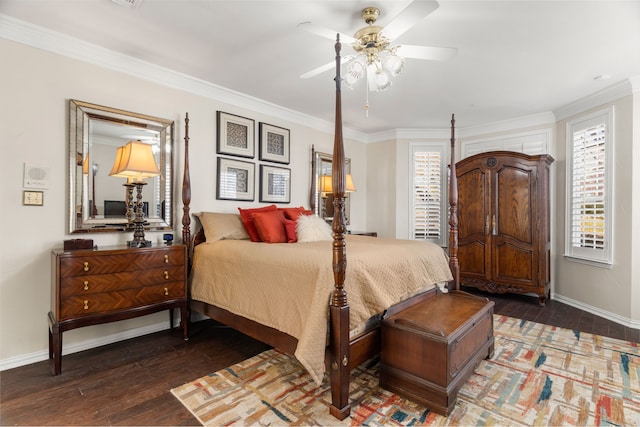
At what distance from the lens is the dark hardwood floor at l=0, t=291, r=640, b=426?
185cm

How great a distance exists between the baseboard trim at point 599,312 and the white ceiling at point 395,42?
8.43ft

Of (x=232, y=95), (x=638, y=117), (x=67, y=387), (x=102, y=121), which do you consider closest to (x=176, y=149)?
(x=102, y=121)

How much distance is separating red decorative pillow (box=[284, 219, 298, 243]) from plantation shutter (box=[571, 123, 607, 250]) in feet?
11.8

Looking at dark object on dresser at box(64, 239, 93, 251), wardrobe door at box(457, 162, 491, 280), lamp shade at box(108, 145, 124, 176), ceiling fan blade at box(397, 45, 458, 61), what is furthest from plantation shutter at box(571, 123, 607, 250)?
dark object on dresser at box(64, 239, 93, 251)

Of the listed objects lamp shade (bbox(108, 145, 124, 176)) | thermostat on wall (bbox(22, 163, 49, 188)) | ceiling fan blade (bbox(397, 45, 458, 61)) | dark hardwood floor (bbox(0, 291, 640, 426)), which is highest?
ceiling fan blade (bbox(397, 45, 458, 61))

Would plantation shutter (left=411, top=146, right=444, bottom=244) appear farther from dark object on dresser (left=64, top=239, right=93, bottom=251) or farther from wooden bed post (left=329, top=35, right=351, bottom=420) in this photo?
dark object on dresser (left=64, top=239, right=93, bottom=251)

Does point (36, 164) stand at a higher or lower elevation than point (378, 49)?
lower

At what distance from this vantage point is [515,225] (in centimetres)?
430

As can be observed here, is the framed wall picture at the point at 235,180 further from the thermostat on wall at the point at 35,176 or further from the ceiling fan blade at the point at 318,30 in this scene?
the ceiling fan blade at the point at 318,30

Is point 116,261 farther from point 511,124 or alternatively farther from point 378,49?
point 511,124

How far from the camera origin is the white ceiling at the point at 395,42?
2221mm

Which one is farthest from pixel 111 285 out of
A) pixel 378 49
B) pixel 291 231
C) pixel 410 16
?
pixel 410 16

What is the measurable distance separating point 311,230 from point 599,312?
140 inches

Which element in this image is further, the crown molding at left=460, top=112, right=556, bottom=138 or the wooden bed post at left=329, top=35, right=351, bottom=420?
the crown molding at left=460, top=112, right=556, bottom=138
